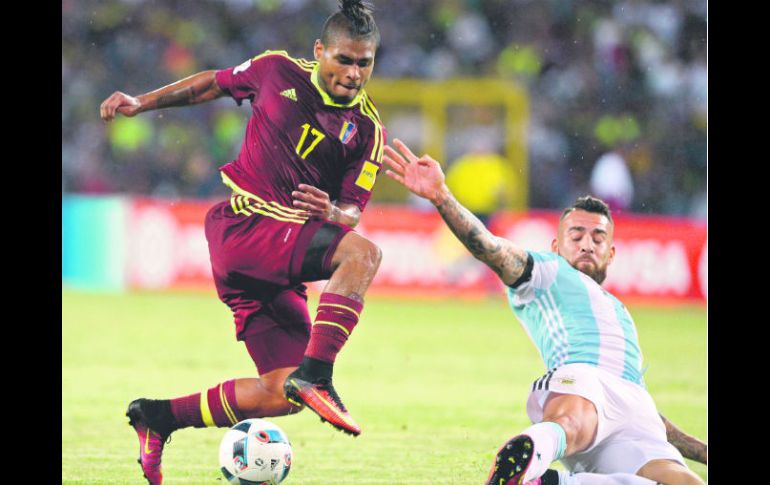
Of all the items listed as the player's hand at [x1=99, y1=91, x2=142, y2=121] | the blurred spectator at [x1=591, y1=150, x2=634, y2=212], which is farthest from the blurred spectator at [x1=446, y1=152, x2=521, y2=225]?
the player's hand at [x1=99, y1=91, x2=142, y2=121]

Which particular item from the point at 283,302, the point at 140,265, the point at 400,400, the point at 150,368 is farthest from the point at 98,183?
the point at 283,302

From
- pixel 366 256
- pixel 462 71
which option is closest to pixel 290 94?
pixel 366 256

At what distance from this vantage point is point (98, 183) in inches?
655

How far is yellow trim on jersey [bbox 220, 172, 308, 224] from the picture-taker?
17.2ft

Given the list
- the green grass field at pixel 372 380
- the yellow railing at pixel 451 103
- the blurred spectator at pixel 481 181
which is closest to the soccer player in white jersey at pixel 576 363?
the green grass field at pixel 372 380

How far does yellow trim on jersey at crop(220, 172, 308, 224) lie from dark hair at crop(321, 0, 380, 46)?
792 mm

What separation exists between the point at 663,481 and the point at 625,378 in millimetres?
535

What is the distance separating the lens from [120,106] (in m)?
5.41

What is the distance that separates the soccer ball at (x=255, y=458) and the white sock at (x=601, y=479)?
1313 mm

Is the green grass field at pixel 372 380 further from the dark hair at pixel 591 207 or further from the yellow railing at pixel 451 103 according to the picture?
the yellow railing at pixel 451 103

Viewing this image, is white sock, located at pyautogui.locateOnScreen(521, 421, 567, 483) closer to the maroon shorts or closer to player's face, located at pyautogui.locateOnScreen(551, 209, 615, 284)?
player's face, located at pyautogui.locateOnScreen(551, 209, 615, 284)

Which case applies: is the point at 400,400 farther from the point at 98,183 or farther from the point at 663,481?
the point at 98,183

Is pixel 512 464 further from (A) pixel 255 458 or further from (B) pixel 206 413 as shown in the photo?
(B) pixel 206 413

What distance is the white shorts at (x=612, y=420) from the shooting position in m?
4.98
